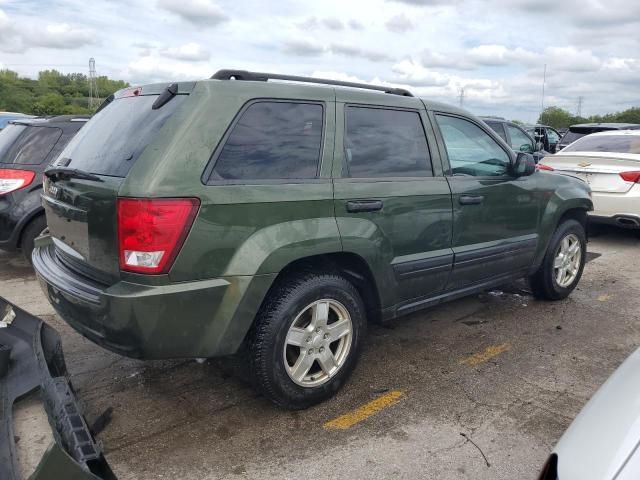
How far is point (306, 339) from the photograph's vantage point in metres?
3.04

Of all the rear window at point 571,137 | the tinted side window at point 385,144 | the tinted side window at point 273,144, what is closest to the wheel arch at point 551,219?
the tinted side window at point 385,144

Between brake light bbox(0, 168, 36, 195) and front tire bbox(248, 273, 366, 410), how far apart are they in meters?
3.78

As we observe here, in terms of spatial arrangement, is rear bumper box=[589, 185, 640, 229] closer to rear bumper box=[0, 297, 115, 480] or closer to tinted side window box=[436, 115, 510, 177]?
tinted side window box=[436, 115, 510, 177]

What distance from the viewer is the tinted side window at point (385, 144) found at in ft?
10.7

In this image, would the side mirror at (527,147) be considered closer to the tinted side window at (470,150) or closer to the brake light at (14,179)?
the tinted side window at (470,150)

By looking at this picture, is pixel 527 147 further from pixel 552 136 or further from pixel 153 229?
pixel 153 229

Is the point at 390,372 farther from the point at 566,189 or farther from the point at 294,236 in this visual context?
the point at 566,189

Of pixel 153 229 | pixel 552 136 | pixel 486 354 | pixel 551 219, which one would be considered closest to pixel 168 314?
pixel 153 229

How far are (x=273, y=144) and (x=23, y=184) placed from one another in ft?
12.2

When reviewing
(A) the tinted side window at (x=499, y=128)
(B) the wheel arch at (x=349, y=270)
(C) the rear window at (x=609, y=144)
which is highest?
(A) the tinted side window at (x=499, y=128)

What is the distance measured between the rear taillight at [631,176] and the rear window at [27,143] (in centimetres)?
693

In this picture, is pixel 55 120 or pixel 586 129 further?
pixel 586 129

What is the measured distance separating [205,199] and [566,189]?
3530mm

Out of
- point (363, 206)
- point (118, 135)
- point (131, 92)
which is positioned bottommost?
point (363, 206)
